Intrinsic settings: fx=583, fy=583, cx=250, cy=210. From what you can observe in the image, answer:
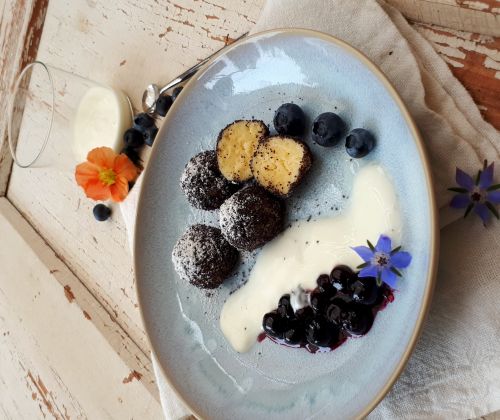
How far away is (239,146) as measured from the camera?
978 mm

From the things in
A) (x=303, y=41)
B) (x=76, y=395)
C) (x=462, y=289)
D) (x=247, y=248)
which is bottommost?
(x=76, y=395)

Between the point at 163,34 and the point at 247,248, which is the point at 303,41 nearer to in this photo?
the point at 247,248

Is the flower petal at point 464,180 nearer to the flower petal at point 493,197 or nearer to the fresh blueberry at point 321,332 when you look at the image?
the flower petal at point 493,197

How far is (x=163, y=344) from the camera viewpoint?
41.6 inches

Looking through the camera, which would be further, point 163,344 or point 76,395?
point 76,395

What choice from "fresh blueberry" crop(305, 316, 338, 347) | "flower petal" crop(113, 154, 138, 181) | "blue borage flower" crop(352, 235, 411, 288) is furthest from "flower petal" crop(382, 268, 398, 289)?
"flower petal" crop(113, 154, 138, 181)

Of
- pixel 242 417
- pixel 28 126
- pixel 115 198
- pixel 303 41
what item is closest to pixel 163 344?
pixel 242 417

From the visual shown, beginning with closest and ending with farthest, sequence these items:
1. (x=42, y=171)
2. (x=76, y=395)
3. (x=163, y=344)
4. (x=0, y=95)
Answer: (x=163, y=344), (x=76, y=395), (x=42, y=171), (x=0, y=95)

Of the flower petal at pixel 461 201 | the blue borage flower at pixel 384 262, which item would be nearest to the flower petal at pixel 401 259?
the blue borage flower at pixel 384 262

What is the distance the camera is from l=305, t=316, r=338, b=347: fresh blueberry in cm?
84

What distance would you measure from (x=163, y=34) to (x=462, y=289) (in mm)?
817

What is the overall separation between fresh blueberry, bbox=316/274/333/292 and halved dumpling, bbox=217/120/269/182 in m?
0.23

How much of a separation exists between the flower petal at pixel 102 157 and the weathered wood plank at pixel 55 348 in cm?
33

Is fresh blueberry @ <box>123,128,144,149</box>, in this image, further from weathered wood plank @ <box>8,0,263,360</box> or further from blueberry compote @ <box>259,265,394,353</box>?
blueberry compote @ <box>259,265,394,353</box>
